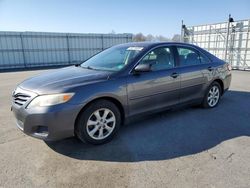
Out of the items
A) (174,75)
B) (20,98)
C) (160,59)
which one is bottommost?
(20,98)

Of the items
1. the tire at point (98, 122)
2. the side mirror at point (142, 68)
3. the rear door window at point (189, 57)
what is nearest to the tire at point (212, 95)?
the rear door window at point (189, 57)

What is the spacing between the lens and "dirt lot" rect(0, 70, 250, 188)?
249 centimetres

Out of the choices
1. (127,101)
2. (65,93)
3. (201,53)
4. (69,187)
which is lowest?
(69,187)

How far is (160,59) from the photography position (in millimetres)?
4039

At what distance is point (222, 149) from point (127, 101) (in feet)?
5.26

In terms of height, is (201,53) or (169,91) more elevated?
(201,53)

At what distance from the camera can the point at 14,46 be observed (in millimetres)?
16281

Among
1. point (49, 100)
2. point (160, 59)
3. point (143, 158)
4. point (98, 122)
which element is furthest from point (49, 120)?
point (160, 59)

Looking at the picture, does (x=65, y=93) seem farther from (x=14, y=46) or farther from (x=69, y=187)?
(x=14, y=46)

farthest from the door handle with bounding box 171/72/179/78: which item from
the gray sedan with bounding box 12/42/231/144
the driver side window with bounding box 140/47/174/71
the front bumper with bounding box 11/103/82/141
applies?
the front bumper with bounding box 11/103/82/141

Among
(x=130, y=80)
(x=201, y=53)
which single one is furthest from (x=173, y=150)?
(x=201, y=53)

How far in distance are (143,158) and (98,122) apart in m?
0.86

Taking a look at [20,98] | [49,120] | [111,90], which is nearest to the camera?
[49,120]

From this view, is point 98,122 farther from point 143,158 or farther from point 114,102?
point 143,158
